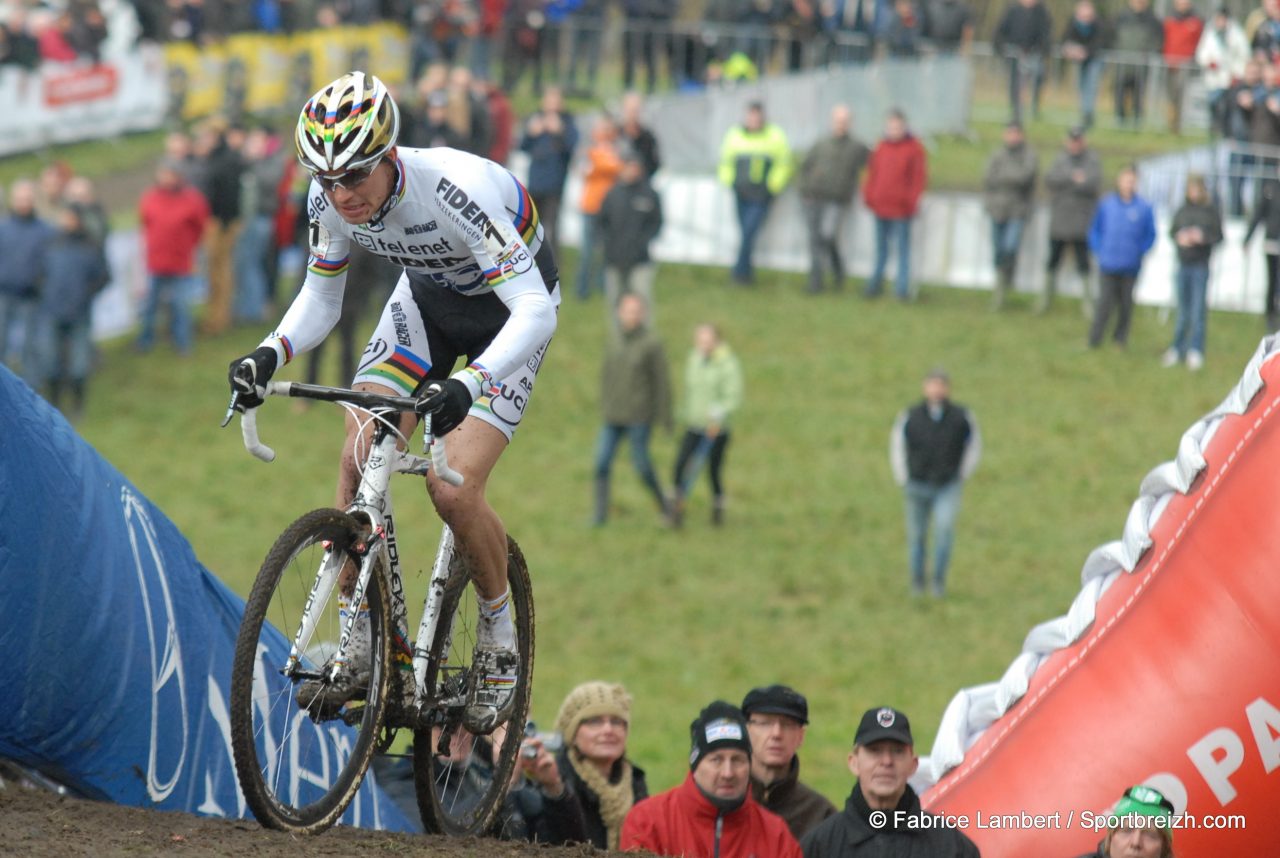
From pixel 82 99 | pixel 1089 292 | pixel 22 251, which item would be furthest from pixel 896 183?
pixel 82 99

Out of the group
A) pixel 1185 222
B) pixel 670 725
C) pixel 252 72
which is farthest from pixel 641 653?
pixel 252 72

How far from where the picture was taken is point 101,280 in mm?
19312

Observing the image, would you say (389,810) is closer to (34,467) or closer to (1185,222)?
(34,467)

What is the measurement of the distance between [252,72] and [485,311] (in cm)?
2429

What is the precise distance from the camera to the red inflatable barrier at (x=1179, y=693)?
7.44 m

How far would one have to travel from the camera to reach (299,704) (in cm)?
625

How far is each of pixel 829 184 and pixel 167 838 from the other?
19215 mm

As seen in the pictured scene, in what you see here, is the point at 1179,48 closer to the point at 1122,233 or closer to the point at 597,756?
the point at 1122,233

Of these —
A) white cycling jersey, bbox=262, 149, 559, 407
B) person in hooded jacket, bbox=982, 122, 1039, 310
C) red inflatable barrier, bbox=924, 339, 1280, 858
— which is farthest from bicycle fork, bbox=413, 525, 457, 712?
person in hooded jacket, bbox=982, 122, 1039, 310

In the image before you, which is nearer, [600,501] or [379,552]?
Answer: [379,552]

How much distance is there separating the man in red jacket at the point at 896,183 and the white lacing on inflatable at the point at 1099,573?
614 inches

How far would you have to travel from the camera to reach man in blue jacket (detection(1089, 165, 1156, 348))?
21234 mm

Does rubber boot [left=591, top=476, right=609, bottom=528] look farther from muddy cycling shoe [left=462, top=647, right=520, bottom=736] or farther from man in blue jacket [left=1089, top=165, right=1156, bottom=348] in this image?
muddy cycling shoe [left=462, top=647, right=520, bottom=736]

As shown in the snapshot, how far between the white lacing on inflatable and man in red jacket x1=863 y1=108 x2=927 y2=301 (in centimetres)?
1558
